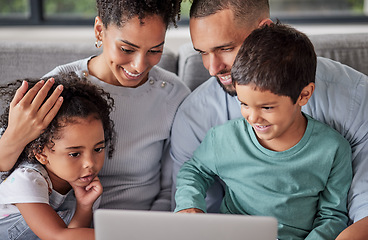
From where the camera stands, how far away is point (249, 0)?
1.53 metres

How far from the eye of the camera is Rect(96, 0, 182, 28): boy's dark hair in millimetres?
1435

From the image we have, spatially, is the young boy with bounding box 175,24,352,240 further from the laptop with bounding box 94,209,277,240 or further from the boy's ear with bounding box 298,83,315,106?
the laptop with bounding box 94,209,277,240

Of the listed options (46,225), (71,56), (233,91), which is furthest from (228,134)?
(71,56)

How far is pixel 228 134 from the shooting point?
153 cm

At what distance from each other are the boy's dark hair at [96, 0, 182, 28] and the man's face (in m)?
0.09

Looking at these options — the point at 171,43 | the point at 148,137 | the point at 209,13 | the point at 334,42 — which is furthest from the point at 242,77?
the point at 171,43

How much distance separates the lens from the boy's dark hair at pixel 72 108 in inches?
57.1

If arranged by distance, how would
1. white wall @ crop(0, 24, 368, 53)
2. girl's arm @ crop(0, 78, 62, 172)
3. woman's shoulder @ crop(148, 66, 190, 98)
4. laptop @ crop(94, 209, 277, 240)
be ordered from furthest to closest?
white wall @ crop(0, 24, 368, 53)
woman's shoulder @ crop(148, 66, 190, 98)
girl's arm @ crop(0, 78, 62, 172)
laptop @ crop(94, 209, 277, 240)

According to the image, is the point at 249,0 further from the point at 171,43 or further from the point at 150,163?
the point at 171,43

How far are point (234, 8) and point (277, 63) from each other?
0.29 m

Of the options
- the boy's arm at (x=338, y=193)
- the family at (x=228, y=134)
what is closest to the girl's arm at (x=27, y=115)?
the family at (x=228, y=134)

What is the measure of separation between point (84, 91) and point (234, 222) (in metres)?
0.75

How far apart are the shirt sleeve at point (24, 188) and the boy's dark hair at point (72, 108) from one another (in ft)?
0.21

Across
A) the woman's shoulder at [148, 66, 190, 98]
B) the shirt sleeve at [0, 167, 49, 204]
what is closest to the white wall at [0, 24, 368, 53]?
the woman's shoulder at [148, 66, 190, 98]
